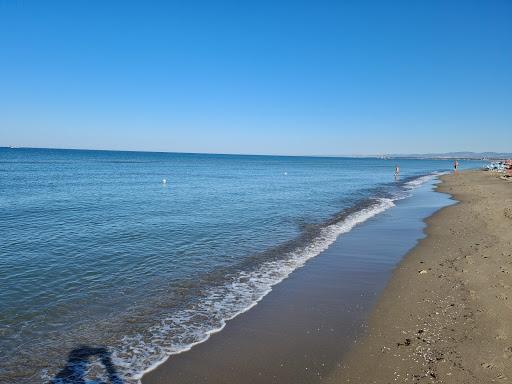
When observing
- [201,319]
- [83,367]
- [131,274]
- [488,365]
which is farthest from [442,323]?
[131,274]

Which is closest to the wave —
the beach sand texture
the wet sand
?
the wet sand

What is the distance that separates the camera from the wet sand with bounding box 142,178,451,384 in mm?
6695

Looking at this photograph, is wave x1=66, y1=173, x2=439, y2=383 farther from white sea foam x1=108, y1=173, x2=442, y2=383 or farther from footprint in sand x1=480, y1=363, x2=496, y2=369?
footprint in sand x1=480, y1=363, x2=496, y2=369

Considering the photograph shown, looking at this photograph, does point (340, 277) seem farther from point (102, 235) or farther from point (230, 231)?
point (102, 235)

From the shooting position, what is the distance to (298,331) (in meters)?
8.24

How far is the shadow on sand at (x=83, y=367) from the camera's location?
658 centimetres

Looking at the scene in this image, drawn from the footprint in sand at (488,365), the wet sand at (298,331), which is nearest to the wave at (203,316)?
the wet sand at (298,331)

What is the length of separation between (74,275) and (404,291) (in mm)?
10079

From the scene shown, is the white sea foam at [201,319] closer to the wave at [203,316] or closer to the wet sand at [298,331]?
the wave at [203,316]

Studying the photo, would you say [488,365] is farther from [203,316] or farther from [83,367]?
[83,367]

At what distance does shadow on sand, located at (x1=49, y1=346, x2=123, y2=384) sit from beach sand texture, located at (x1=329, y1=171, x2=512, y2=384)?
4.06 metres

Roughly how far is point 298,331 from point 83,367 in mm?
4385

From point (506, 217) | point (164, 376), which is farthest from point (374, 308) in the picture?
point (506, 217)

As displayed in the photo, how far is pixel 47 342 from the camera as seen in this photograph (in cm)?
780
